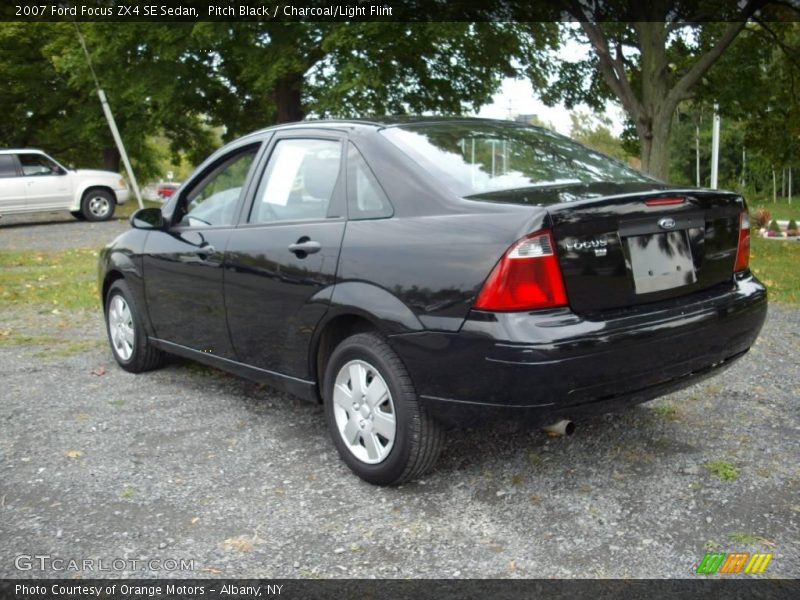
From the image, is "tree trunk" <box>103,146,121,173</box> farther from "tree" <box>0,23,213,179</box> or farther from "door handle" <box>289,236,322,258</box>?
"door handle" <box>289,236,322,258</box>

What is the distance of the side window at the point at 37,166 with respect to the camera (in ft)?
64.3

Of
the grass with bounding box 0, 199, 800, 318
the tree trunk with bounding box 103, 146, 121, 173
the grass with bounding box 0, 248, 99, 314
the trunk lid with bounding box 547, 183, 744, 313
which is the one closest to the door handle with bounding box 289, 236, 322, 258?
the trunk lid with bounding box 547, 183, 744, 313

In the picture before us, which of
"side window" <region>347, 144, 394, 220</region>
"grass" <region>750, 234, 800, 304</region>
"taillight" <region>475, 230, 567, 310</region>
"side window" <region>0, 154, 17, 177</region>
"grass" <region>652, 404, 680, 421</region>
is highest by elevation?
"side window" <region>0, 154, 17, 177</region>

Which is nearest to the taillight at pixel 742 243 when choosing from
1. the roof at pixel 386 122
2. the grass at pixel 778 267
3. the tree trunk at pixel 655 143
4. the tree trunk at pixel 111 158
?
the roof at pixel 386 122

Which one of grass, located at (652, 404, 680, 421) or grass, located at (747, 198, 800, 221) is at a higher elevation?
grass, located at (747, 198, 800, 221)

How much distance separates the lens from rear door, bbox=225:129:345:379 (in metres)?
3.91

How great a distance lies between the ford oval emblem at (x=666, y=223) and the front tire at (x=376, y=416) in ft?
4.08

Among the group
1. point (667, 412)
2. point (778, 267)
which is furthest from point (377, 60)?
point (667, 412)

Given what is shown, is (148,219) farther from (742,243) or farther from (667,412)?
(742,243)

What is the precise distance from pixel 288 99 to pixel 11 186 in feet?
23.9

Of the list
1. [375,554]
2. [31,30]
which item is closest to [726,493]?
[375,554]

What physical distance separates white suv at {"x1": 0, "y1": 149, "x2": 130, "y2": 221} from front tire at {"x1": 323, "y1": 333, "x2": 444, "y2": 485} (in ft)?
59.3

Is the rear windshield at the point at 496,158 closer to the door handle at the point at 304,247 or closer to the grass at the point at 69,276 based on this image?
the door handle at the point at 304,247

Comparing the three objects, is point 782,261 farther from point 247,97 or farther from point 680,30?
point 247,97
